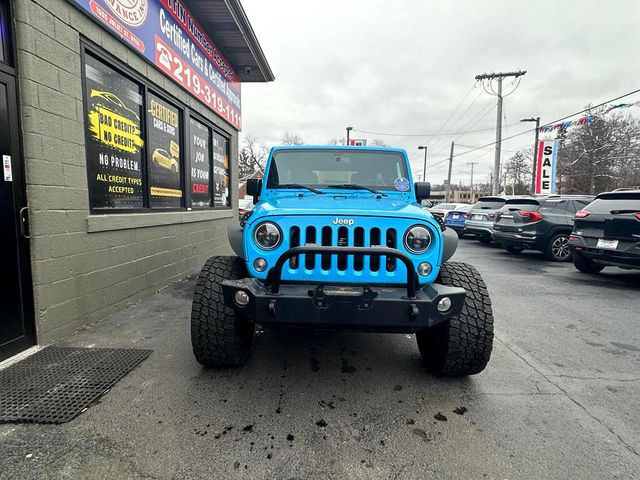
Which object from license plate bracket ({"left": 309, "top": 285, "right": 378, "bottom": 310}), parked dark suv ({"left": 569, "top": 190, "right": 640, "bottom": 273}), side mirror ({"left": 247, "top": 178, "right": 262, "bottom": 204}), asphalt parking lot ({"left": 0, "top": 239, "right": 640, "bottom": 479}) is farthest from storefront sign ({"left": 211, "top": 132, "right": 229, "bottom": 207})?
parked dark suv ({"left": 569, "top": 190, "right": 640, "bottom": 273})

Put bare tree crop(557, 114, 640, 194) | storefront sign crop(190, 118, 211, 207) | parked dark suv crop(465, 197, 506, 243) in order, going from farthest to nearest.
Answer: bare tree crop(557, 114, 640, 194), parked dark suv crop(465, 197, 506, 243), storefront sign crop(190, 118, 211, 207)

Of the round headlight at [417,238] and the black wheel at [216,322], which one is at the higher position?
the round headlight at [417,238]

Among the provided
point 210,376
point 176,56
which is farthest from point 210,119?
point 210,376

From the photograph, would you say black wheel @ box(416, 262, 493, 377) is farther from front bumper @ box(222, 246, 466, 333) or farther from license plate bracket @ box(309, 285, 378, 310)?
license plate bracket @ box(309, 285, 378, 310)

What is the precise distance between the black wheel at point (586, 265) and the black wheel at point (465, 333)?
596 centimetres

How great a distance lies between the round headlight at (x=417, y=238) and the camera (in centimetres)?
247

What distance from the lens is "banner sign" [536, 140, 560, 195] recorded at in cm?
1667

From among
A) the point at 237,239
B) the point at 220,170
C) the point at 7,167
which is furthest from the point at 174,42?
the point at 237,239

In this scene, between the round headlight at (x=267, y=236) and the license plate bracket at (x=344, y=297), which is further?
the round headlight at (x=267, y=236)

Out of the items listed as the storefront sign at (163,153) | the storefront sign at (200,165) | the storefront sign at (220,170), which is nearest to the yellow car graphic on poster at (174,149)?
the storefront sign at (163,153)

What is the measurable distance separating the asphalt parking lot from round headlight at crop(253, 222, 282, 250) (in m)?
1.06

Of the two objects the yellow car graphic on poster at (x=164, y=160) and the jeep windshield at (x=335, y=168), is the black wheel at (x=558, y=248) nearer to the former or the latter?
the jeep windshield at (x=335, y=168)

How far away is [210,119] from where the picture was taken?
747 centimetres

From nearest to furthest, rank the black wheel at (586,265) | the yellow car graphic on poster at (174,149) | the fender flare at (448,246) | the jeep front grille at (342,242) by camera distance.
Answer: the jeep front grille at (342,242), the fender flare at (448,246), the yellow car graphic on poster at (174,149), the black wheel at (586,265)
